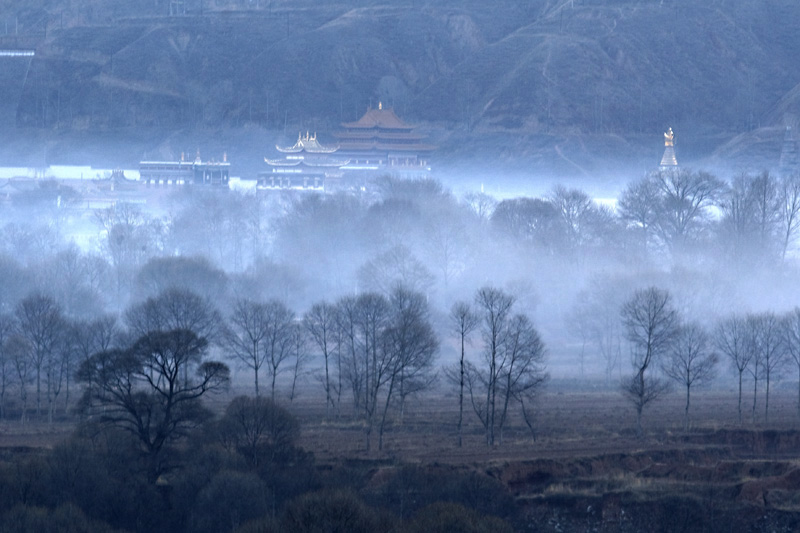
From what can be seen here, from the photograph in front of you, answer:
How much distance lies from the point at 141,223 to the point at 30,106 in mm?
70262

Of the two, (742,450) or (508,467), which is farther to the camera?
(742,450)

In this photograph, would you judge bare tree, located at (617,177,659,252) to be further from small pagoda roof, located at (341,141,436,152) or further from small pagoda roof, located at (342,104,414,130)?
small pagoda roof, located at (342,104,414,130)

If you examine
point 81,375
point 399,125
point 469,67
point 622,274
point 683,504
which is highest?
point 469,67

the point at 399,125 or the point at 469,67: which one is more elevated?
the point at 469,67

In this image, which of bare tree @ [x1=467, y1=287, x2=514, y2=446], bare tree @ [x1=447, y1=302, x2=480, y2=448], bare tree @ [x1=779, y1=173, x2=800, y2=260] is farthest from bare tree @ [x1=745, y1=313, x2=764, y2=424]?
bare tree @ [x1=779, y1=173, x2=800, y2=260]

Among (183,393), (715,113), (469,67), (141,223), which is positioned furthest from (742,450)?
(469,67)

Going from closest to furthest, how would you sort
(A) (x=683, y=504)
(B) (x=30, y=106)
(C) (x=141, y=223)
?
(A) (x=683, y=504)
(C) (x=141, y=223)
(B) (x=30, y=106)

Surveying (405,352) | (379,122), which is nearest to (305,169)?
(379,122)

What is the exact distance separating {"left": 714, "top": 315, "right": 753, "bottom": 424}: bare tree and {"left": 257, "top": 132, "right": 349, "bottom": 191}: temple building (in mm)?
67121

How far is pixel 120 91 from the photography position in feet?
585

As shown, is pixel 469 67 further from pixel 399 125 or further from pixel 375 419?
pixel 375 419

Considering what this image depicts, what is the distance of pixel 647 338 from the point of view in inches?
2457

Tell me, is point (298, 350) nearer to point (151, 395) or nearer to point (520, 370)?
point (520, 370)

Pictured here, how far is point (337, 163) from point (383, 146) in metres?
8.82
